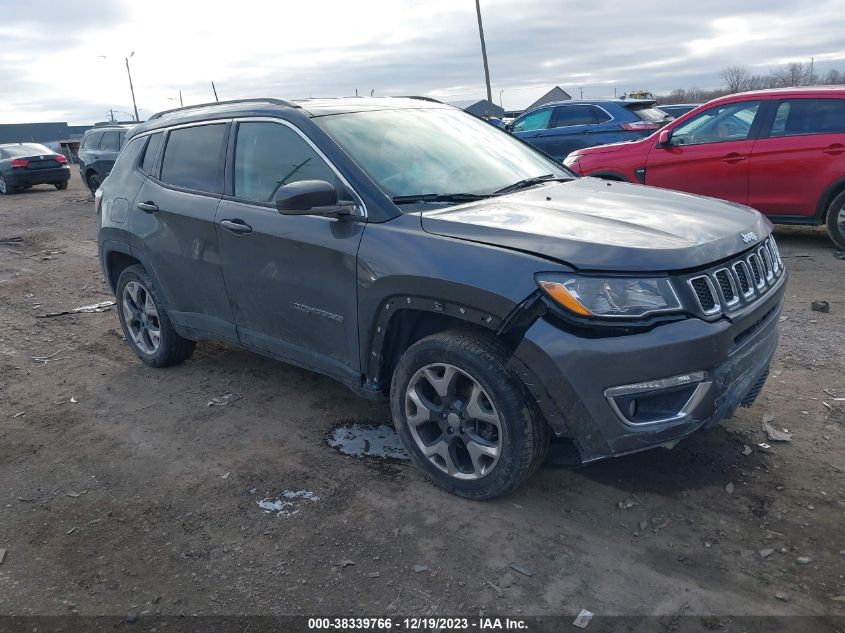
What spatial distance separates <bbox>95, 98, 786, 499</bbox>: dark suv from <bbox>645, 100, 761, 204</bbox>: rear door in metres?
4.37

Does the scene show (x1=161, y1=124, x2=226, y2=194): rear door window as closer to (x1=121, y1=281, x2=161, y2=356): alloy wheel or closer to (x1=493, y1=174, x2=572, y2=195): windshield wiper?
(x1=121, y1=281, x2=161, y2=356): alloy wheel

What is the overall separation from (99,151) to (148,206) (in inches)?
576

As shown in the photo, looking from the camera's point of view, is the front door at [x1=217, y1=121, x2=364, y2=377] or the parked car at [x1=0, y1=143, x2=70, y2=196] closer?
the front door at [x1=217, y1=121, x2=364, y2=377]

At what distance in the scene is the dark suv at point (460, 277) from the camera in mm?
2895

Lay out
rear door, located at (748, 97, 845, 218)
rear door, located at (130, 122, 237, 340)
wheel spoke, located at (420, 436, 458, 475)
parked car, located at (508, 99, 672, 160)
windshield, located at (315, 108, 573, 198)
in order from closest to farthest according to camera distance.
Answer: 1. wheel spoke, located at (420, 436, 458, 475)
2. windshield, located at (315, 108, 573, 198)
3. rear door, located at (130, 122, 237, 340)
4. rear door, located at (748, 97, 845, 218)
5. parked car, located at (508, 99, 672, 160)

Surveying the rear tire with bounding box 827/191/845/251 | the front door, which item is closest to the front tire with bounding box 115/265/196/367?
the front door

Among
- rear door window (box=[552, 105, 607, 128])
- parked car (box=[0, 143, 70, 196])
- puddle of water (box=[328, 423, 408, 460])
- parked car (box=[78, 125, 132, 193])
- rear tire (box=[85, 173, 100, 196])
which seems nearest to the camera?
puddle of water (box=[328, 423, 408, 460])

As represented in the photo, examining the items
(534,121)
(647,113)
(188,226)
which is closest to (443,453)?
(188,226)

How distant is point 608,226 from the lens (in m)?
3.20

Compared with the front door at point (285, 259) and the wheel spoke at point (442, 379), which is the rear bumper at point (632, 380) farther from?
the front door at point (285, 259)

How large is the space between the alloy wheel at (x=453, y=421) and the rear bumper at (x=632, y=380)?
308mm

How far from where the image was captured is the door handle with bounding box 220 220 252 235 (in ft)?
13.5

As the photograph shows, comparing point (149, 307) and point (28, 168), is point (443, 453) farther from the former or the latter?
point (28, 168)

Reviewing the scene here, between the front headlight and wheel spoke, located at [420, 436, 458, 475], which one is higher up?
the front headlight
